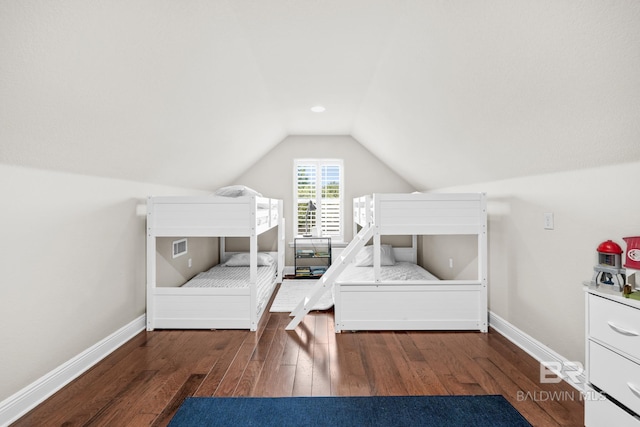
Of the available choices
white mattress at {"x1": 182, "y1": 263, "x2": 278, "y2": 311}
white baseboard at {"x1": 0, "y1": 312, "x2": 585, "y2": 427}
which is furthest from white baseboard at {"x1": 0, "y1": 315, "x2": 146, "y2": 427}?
white mattress at {"x1": 182, "y1": 263, "x2": 278, "y2": 311}

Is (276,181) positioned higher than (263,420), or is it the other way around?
(276,181)

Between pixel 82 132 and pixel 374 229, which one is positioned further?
pixel 374 229

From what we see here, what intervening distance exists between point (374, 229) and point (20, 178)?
2.37 metres

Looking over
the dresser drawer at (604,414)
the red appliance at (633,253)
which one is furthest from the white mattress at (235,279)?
the red appliance at (633,253)

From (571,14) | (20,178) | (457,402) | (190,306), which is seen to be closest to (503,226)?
(457,402)

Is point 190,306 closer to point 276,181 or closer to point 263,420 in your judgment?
Result: point 263,420

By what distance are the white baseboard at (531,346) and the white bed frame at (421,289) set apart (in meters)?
0.13

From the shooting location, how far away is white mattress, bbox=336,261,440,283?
3932 millimetres

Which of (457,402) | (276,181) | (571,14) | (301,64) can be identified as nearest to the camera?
(571,14)

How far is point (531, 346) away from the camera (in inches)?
93.0

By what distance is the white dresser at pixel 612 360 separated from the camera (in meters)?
1.32

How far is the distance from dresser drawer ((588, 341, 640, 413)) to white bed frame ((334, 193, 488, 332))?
128 cm

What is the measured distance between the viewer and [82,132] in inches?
73.7

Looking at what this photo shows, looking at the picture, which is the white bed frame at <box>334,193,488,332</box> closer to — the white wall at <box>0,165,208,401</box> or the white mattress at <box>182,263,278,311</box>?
the white mattress at <box>182,263,278,311</box>
